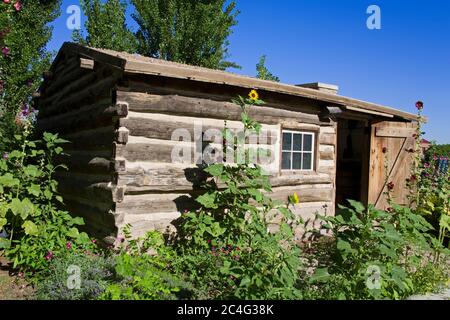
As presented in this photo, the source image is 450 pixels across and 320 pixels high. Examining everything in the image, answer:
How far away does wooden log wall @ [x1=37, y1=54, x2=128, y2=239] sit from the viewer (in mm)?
5770

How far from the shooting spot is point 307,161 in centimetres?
819

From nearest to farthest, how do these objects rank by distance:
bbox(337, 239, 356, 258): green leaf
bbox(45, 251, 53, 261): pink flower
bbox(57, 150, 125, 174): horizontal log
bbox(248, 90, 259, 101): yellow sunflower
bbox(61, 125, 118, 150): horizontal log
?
bbox(337, 239, 356, 258): green leaf, bbox(45, 251, 53, 261): pink flower, bbox(57, 150, 125, 174): horizontal log, bbox(61, 125, 118, 150): horizontal log, bbox(248, 90, 259, 101): yellow sunflower

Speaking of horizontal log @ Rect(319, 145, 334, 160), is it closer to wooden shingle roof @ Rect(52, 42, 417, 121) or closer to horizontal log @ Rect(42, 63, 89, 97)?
wooden shingle roof @ Rect(52, 42, 417, 121)

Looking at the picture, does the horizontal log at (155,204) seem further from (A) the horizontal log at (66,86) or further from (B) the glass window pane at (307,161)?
(B) the glass window pane at (307,161)

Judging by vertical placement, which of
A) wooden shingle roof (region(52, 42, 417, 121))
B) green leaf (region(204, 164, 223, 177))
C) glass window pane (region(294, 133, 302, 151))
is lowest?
green leaf (region(204, 164, 223, 177))

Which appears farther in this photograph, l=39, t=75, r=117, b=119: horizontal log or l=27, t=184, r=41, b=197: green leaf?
l=39, t=75, r=117, b=119: horizontal log

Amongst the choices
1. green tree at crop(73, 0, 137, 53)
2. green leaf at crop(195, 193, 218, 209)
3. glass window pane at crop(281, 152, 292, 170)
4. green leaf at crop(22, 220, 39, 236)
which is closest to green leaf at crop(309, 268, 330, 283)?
green leaf at crop(195, 193, 218, 209)

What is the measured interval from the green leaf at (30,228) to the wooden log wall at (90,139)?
3.19 ft

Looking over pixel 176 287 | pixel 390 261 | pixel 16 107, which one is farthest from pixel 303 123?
pixel 16 107

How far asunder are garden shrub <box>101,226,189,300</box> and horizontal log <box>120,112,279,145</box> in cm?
140

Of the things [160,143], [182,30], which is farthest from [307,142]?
[182,30]

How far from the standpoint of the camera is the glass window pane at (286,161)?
25.4 feet

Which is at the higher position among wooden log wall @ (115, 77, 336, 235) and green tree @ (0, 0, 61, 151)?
green tree @ (0, 0, 61, 151)
